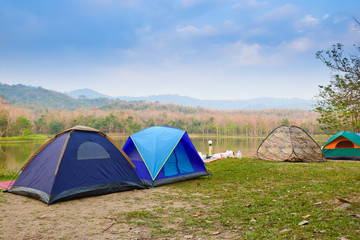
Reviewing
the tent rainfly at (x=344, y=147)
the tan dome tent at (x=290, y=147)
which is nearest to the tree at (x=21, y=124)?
the tan dome tent at (x=290, y=147)

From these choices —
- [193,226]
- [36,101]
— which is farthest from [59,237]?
[36,101]

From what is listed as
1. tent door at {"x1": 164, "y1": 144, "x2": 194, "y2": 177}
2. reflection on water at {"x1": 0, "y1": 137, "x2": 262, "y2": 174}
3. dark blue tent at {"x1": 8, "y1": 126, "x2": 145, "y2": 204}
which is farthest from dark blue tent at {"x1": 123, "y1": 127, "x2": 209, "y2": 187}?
reflection on water at {"x1": 0, "y1": 137, "x2": 262, "y2": 174}

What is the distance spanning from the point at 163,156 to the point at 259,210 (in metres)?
3.22

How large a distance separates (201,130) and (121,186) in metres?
65.9

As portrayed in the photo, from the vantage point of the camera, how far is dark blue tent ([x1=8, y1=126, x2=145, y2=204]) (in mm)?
5316

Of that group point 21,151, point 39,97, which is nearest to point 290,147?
point 21,151

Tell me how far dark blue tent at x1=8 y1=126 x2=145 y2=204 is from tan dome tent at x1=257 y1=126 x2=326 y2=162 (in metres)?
6.79

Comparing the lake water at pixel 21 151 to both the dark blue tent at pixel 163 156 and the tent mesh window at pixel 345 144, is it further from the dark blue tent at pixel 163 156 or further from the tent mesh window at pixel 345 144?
the dark blue tent at pixel 163 156

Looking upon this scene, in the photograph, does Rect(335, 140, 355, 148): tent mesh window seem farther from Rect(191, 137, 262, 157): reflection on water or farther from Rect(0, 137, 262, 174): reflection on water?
Rect(0, 137, 262, 174): reflection on water

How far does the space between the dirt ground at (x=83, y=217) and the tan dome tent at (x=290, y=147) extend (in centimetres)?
674

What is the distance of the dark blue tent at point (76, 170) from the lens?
209 inches

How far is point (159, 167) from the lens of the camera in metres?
6.82

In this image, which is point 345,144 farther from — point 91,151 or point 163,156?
point 91,151

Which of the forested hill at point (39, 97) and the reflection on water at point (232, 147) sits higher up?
the forested hill at point (39, 97)
